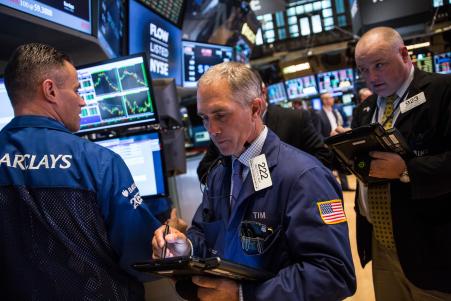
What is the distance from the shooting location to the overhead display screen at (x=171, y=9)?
3.72 m

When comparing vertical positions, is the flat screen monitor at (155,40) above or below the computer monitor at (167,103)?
above

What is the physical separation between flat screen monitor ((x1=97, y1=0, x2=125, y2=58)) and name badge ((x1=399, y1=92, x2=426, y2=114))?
1.87 metres

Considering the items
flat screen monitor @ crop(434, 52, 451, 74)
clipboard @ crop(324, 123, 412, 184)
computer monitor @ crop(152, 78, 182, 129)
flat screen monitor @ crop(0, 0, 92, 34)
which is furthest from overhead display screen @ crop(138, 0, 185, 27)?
flat screen monitor @ crop(434, 52, 451, 74)

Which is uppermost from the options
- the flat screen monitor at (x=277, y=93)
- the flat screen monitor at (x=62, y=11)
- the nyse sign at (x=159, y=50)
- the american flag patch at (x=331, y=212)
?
the flat screen monitor at (x=277, y=93)

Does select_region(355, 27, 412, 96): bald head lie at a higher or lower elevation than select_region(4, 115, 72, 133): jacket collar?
higher

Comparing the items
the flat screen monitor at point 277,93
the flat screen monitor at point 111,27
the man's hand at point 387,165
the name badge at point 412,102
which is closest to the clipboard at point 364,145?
the man's hand at point 387,165

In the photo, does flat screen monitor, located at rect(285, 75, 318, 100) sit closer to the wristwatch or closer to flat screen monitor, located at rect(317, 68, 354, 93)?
flat screen monitor, located at rect(317, 68, 354, 93)

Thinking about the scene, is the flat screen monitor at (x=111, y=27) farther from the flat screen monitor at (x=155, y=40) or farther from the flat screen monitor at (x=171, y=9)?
the flat screen monitor at (x=171, y=9)

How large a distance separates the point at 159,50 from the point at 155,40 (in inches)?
4.6

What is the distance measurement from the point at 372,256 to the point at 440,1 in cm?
703

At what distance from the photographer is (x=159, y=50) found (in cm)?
356

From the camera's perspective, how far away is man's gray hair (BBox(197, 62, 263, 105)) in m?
1.20

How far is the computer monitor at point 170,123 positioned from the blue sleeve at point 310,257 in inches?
64.4

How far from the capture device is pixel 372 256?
6.31ft
